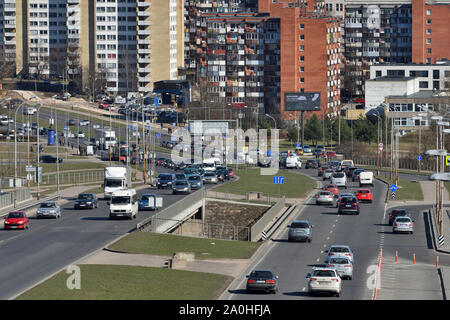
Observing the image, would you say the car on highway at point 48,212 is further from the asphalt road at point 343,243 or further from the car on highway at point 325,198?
the car on highway at point 325,198

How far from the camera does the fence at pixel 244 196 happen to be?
106m

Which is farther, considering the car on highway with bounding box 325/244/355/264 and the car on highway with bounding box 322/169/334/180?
the car on highway with bounding box 322/169/334/180

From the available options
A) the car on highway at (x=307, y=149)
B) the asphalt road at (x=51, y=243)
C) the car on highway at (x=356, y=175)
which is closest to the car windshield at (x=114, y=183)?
the asphalt road at (x=51, y=243)

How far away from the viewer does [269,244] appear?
77375 millimetres

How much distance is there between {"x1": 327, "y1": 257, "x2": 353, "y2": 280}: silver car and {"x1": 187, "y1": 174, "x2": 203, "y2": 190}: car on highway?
49428 mm

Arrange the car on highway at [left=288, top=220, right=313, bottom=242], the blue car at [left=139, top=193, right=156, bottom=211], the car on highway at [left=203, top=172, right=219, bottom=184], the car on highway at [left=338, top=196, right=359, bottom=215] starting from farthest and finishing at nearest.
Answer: the car on highway at [left=203, top=172, right=219, bottom=184]
the car on highway at [left=338, top=196, right=359, bottom=215]
the blue car at [left=139, top=193, right=156, bottom=211]
the car on highway at [left=288, top=220, right=313, bottom=242]

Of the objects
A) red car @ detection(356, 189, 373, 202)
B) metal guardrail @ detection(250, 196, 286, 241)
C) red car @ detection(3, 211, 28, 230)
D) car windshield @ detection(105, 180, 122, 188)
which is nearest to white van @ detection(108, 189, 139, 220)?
red car @ detection(3, 211, 28, 230)

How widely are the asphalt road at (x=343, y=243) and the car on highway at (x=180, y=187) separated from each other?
37.7ft

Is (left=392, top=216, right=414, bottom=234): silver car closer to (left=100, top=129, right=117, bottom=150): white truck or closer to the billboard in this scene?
(left=100, top=129, right=117, bottom=150): white truck

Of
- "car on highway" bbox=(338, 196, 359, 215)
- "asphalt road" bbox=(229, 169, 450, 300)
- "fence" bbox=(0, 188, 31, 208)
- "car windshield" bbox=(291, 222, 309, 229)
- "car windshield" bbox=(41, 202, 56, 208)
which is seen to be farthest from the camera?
"car on highway" bbox=(338, 196, 359, 215)

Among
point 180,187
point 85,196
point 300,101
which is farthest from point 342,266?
point 300,101

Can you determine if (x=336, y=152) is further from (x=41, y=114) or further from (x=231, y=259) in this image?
(x=231, y=259)

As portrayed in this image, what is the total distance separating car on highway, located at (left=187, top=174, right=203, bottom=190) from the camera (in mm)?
108938
